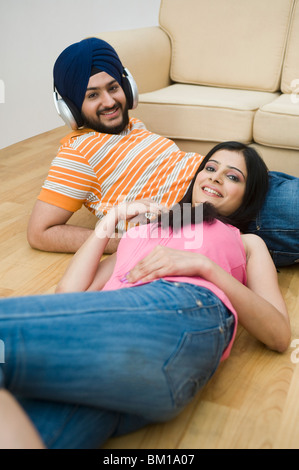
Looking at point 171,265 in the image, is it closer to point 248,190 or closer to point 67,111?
point 248,190

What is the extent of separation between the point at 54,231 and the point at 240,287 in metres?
0.90

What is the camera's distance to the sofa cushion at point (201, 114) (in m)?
2.39

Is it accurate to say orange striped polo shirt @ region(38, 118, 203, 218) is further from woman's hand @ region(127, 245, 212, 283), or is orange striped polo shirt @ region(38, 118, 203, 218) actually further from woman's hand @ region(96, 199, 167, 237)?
woman's hand @ region(127, 245, 212, 283)

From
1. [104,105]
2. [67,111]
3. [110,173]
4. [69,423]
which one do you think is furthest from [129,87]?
[69,423]

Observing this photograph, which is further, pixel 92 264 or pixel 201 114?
pixel 201 114

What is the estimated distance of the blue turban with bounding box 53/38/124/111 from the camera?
6.13ft

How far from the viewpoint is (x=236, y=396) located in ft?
Result: 3.97

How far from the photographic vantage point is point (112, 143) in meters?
1.92

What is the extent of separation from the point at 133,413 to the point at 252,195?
83cm

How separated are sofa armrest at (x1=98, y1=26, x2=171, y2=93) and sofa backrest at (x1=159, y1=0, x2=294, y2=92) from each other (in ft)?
0.28

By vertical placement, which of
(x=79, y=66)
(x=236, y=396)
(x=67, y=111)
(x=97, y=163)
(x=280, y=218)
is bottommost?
(x=236, y=396)

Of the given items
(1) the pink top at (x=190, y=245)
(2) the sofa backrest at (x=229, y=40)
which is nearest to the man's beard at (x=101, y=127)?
(1) the pink top at (x=190, y=245)

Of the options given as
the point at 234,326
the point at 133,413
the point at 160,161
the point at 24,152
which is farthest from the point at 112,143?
the point at 24,152

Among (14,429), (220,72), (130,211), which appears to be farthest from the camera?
(220,72)
